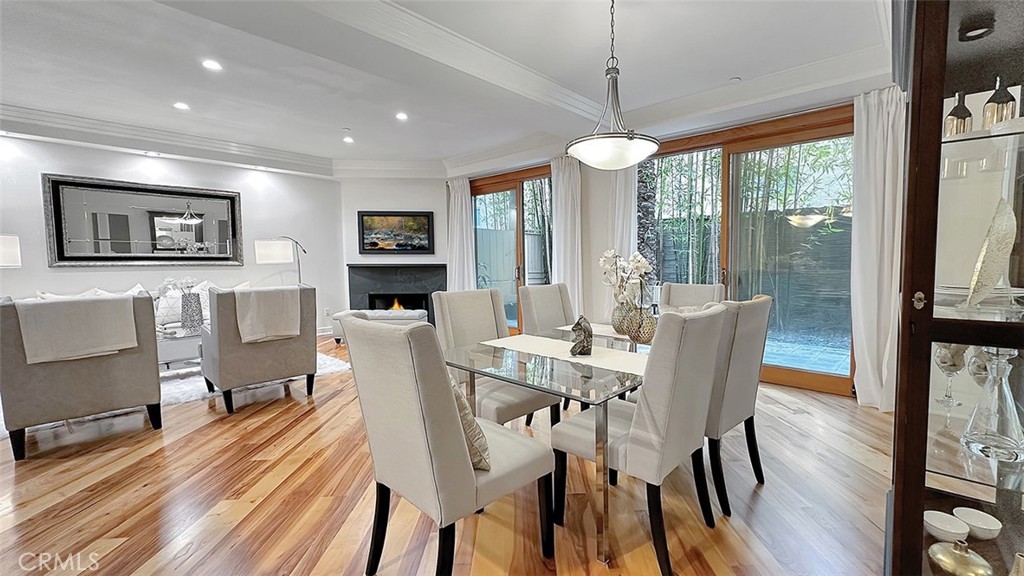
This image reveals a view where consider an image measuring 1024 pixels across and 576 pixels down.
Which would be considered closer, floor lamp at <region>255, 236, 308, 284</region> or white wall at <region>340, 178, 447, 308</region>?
floor lamp at <region>255, 236, 308, 284</region>

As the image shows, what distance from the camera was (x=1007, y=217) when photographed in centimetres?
114

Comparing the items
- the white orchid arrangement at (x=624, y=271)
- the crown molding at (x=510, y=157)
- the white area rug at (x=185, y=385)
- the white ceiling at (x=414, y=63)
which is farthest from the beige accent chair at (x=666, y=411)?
the crown molding at (x=510, y=157)

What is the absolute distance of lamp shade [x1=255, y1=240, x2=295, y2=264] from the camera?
18.4 ft

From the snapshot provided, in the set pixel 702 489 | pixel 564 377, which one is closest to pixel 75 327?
pixel 564 377

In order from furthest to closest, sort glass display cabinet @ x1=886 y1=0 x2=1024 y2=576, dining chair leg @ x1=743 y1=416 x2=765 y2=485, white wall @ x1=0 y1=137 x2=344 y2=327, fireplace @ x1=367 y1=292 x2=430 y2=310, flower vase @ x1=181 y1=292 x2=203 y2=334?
fireplace @ x1=367 y1=292 x2=430 y2=310, flower vase @ x1=181 y1=292 x2=203 y2=334, white wall @ x1=0 y1=137 x2=344 y2=327, dining chair leg @ x1=743 y1=416 x2=765 y2=485, glass display cabinet @ x1=886 y1=0 x2=1024 y2=576

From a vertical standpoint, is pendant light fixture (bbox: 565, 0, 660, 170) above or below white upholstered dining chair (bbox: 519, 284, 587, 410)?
above

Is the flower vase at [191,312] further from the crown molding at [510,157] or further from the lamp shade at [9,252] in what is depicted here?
the crown molding at [510,157]

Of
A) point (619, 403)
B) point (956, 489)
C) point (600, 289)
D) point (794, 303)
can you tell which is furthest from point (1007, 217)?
point (600, 289)

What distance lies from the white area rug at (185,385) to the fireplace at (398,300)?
1.80 meters

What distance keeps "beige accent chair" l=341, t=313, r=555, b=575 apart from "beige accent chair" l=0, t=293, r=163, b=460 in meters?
2.47

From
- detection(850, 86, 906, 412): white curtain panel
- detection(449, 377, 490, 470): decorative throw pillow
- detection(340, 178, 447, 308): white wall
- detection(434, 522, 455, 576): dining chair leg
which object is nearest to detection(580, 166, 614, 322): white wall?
detection(850, 86, 906, 412): white curtain panel

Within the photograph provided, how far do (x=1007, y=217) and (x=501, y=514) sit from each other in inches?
82.8

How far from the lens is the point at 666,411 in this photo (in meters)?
1.50

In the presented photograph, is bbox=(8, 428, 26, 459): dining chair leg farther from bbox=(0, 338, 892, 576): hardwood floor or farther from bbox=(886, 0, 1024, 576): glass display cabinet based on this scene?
bbox=(886, 0, 1024, 576): glass display cabinet
